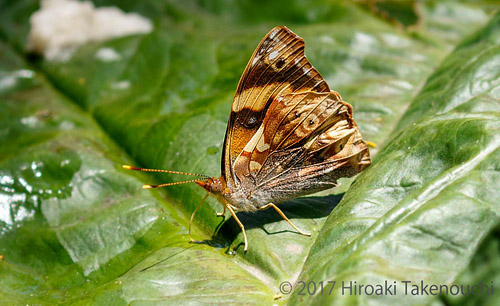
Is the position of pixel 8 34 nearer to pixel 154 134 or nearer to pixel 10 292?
pixel 154 134

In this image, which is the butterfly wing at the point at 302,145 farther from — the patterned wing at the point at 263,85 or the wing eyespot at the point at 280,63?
the wing eyespot at the point at 280,63

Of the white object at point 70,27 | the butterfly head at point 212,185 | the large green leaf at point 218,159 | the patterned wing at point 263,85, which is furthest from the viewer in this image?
the white object at point 70,27

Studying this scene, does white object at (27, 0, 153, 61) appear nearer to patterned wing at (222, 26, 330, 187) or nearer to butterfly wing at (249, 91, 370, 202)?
patterned wing at (222, 26, 330, 187)

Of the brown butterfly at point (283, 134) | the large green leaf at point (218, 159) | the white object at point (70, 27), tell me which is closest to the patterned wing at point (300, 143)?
the brown butterfly at point (283, 134)

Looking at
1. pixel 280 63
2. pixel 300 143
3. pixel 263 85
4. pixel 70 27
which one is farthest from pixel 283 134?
pixel 70 27

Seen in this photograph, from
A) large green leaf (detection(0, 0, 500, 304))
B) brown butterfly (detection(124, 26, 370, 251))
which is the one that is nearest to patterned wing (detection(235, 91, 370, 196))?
brown butterfly (detection(124, 26, 370, 251))

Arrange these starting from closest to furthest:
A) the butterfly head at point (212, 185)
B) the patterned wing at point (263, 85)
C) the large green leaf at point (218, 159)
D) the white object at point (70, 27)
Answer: the large green leaf at point (218, 159) → the butterfly head at point (212, 185) → the patterned wing at point (263, 85) → the white object at point (70, 27)
